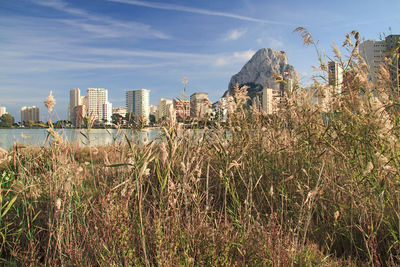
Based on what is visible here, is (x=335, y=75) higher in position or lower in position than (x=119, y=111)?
higher

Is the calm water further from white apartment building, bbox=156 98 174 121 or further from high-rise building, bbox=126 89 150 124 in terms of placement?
high-rise building, bbox=126 89 150 124

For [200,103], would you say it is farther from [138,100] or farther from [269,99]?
[138,100]

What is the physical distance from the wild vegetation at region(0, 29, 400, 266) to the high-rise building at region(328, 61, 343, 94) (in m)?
0.19

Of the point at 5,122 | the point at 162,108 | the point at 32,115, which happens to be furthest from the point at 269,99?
the point at 5,122

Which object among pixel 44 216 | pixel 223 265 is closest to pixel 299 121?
pixel 223 265

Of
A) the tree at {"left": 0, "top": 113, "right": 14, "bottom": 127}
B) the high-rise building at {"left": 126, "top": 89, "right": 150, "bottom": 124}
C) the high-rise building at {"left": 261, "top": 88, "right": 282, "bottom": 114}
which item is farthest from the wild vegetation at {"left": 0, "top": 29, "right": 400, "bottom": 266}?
the tree at {"left": 0, "top": 113, "right": 14, "bottom": 127}

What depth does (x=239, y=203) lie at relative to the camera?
2520 mm

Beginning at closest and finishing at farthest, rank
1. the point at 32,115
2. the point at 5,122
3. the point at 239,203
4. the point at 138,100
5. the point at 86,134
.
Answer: the point at 86,134 → the point at 239,203 → the point at 32,115 → the point at 138,100 → the point at 5,122

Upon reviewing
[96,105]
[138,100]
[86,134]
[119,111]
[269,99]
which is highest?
[138,100]

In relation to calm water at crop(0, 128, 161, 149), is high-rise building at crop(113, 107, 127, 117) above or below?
above

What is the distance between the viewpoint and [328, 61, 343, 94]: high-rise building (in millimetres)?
3102

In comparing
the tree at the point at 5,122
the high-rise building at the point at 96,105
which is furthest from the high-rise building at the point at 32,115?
the tree at the point at 5,122

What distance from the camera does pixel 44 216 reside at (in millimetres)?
2475

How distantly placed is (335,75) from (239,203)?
6.64 ft
